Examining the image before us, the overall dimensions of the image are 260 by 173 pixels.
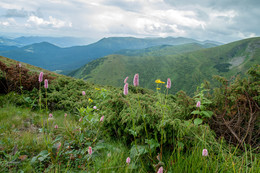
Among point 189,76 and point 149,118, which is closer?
point 149,118

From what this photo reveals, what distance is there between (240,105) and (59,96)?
7025 mm

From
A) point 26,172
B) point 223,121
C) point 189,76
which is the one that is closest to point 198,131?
point 223,121

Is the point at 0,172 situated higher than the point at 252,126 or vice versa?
the point at 252,126

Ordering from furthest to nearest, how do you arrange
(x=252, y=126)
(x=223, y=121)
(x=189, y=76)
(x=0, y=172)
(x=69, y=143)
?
(x=189, y=76) → (x=223, y=121) → (x=252, y=126) → (x=69, y=143) → (x=0, y=172)

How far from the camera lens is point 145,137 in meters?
2.91

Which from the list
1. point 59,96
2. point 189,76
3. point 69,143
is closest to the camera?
point 69,143

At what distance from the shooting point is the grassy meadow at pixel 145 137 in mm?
2424

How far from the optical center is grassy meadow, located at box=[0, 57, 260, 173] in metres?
2.42

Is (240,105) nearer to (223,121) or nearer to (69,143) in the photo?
(223,121)

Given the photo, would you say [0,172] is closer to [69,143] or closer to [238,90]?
[69,143]

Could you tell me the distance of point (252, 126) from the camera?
372 cm

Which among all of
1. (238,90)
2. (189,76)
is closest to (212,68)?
(189,76)

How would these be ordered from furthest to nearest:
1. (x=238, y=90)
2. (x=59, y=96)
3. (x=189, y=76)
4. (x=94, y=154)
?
(x=189, y=76) < (x=59, y=96) < (x=238, y=90) < (x=94, y=154)

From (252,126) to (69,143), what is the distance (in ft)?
13.6
